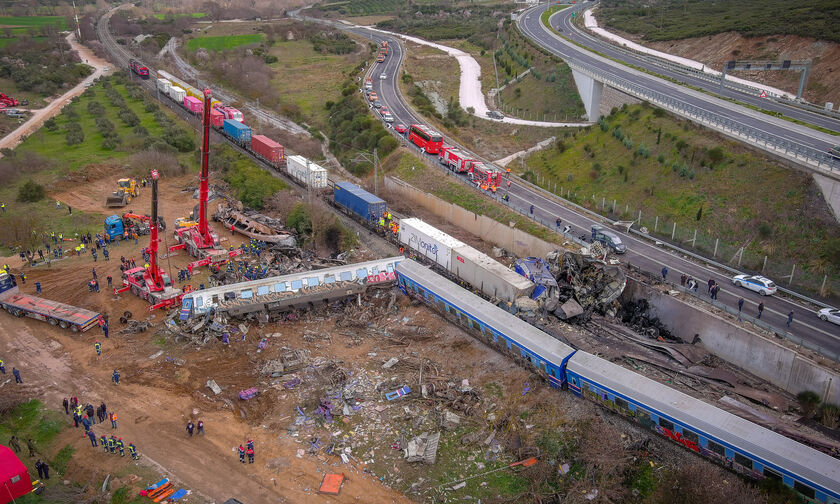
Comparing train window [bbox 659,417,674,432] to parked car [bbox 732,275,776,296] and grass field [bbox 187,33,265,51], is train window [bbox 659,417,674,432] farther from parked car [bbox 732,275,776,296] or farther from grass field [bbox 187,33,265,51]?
grass field [bbox 187,33,265,51]

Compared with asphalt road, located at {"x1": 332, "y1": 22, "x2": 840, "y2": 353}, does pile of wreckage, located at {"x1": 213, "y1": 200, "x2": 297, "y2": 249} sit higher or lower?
lower

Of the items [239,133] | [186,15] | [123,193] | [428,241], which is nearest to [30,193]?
[123,193]

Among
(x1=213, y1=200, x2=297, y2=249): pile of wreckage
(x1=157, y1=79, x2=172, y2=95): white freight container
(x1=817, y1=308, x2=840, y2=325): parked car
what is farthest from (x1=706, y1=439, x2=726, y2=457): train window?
(x1=157, y1=79, x2=172, y2=95): white freight container

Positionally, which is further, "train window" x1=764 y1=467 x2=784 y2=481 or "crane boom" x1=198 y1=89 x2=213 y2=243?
"crane boom" x1=198 y1=89 x2=213 y2=243

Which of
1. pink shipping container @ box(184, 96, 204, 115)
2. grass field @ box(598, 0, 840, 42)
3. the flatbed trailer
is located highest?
grass field @ box(598, 0, 840, 42)

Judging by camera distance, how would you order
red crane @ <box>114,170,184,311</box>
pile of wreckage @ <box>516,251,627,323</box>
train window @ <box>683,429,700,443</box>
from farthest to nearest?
1. red crane @ <box>114,170,184,311</box>
2. pile of wreckage @ <box>516,251,627,323</box>
3. train window @ <box>683,429,700,443</box>

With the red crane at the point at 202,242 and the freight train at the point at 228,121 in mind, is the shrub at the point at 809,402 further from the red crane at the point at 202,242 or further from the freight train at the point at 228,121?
the freight train at the point at 228,121
